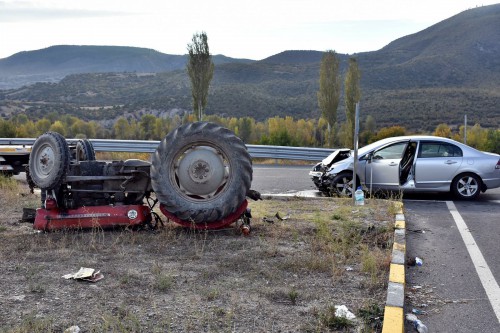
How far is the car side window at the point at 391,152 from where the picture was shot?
45.6 feet

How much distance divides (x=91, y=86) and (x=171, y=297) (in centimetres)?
10585

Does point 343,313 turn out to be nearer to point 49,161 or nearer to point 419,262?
point 419,262

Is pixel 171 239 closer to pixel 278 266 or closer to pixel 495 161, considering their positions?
pixel 278 266

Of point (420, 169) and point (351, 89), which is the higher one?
point (351, 89)

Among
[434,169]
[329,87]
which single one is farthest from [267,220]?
[329,87]

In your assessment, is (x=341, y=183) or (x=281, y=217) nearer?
(x=281, y=217)

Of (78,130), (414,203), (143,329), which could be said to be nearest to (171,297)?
(143,329)

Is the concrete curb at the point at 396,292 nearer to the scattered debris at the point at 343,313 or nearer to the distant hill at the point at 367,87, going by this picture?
the scattered debris at the point at 343,313

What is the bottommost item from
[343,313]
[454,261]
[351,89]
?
[454,261]

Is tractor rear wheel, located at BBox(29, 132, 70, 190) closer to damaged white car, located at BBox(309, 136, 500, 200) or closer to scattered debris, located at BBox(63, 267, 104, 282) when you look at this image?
scattered debris, located at BBox(63, 267, 104, 282)

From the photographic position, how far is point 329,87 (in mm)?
44125

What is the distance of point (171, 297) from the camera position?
6.05 meters

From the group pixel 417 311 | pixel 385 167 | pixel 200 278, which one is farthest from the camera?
pixel 385 167

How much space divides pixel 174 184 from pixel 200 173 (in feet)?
1.24
